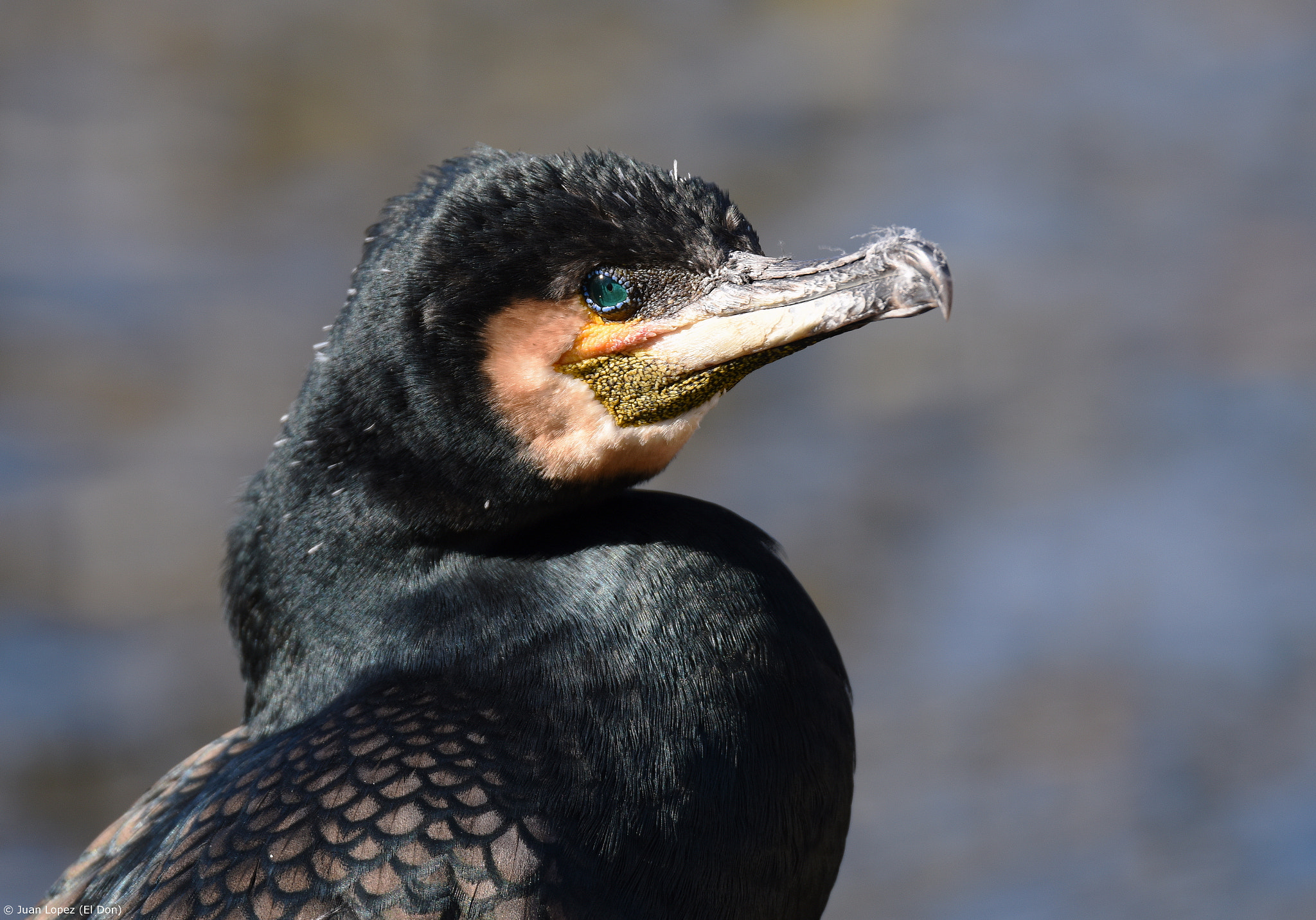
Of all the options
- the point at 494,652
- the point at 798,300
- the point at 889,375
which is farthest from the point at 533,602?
the point at 889,375

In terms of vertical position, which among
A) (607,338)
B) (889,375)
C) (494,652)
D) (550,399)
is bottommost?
(494,652)

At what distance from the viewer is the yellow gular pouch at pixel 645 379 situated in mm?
2926

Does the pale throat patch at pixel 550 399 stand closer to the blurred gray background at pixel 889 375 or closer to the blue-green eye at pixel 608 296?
the blue-green eye at pixel 608 296

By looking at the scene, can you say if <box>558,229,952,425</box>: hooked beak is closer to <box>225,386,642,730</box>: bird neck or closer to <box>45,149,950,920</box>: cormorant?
<box>45,149,950,920</box>: cormorant

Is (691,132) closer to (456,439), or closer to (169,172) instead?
(169,172)

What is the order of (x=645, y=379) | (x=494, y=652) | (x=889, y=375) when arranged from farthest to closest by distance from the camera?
(x=889, y=375), (x=645, y=379), (x=494, y=652)

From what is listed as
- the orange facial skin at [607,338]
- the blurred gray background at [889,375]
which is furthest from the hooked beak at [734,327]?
the blurred gray background at [889,375]

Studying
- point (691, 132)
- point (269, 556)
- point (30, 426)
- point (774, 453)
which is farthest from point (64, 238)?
point (269, 556)

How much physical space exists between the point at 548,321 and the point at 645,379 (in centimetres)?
22

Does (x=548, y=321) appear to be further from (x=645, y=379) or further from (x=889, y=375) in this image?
(x=889, y=375)

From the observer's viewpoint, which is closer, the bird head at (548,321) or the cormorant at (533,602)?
the cormorant at (533,602)

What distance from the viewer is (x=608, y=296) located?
9.61ft

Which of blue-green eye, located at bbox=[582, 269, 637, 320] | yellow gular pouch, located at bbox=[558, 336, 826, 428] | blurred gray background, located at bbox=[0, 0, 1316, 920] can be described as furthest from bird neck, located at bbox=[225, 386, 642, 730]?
blurred gray background, located at bbox=[0, 0, 1316, 920]

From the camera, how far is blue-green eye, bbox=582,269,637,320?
2.91 metres
